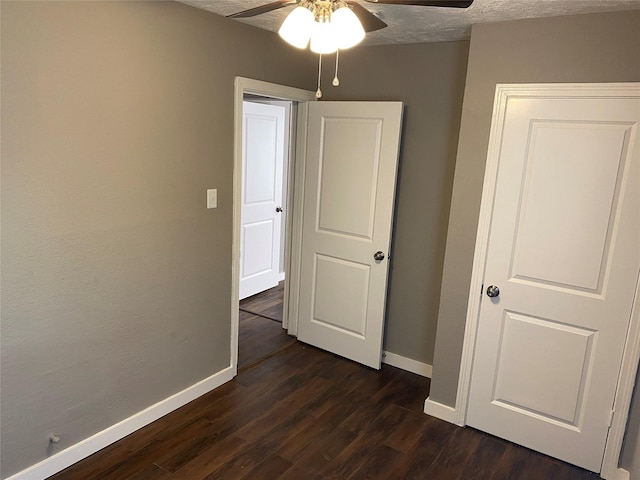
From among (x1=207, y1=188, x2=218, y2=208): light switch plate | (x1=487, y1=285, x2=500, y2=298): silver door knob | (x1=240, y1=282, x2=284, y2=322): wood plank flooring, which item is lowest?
(x1=240, y1=282, x2=284, y2=322): wood plank flooring

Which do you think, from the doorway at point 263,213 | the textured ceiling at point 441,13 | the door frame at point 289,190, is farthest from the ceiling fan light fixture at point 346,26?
the doorway at point 263,213

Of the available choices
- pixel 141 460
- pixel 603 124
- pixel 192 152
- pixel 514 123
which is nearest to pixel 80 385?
pixel 141 460

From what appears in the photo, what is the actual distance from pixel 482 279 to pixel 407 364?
1107 millimetres

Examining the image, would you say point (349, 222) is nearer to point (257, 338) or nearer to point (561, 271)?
point (257, 338)

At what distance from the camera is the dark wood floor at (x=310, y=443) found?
2365 millimetres

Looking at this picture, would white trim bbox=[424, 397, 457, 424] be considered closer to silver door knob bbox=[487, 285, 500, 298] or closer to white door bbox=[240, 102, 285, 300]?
silver door knob bbox=[487, 285, 500, 298]

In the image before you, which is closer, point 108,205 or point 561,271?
point 108,205

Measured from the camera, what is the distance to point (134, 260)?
2.42 meters

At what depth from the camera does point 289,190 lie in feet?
12.1

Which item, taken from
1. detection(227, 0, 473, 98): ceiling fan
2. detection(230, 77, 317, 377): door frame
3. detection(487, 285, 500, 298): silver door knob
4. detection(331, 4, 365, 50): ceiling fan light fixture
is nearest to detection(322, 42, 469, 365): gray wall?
detection(230, 77, 317, 377): door frame

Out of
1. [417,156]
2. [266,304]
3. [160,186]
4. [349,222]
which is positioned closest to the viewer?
[160,186]

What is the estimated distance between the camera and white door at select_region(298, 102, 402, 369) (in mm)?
A: 3168

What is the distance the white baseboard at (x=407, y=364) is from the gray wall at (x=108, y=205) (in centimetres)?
135

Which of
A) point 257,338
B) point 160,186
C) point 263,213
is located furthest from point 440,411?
point 263,213
